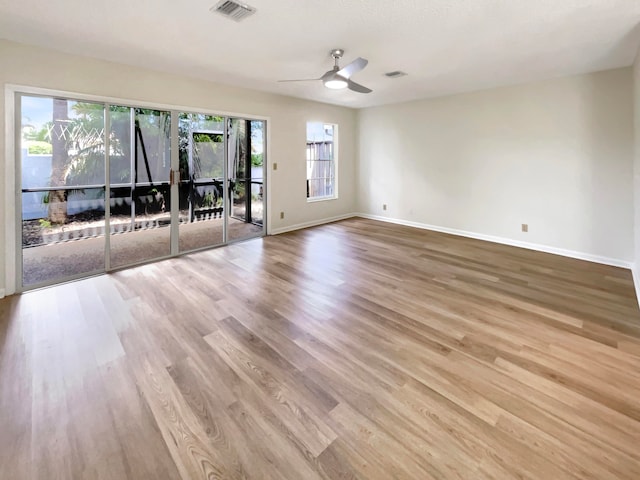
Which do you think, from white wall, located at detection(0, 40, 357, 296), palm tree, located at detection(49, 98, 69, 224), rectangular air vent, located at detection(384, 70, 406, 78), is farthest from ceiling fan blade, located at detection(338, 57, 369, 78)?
palm tree, located at detection(49, 98, 69, 224)

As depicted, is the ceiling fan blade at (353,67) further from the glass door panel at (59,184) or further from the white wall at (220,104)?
the glass door panel at (59,184)

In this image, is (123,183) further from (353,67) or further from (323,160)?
(323,160)

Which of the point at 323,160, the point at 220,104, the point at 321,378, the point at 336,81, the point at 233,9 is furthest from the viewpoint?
the point at 323,160

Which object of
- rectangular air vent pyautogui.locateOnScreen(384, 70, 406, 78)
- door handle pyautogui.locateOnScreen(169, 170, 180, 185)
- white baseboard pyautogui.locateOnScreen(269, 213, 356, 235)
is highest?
rectangular air vent pyautogui.locateOnScreen(384, 70, 406, 78)

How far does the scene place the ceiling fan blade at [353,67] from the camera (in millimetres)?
3184

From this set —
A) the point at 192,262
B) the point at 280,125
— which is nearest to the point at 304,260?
the point at 192,262

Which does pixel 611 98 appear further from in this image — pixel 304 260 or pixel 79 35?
pixel 79 35

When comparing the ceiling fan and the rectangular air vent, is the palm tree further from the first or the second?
the rectangular air vent

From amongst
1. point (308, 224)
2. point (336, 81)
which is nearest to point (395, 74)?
point (336, 81)

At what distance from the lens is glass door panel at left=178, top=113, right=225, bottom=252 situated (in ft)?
15.2

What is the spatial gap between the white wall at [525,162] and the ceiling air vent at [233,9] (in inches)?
120

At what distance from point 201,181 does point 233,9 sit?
2.77 m

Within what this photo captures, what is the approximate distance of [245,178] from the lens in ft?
18.1

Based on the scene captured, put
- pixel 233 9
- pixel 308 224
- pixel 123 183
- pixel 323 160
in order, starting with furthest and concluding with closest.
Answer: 1. pixel 323 160
2. pixel 308 224
3. pixel 123 183
4. pixel 233 9
